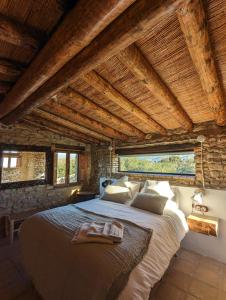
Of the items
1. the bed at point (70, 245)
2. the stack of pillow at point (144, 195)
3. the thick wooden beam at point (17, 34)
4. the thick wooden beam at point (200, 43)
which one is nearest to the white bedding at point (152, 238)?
the bed at point (70, 245)

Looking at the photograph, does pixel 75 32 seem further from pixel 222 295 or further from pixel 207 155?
pixel 222 295

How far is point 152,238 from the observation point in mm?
1862

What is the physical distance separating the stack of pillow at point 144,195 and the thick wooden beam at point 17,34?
2663 mm

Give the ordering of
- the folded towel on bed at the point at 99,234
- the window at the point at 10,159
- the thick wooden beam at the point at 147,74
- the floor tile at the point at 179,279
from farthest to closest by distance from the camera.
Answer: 1. the window at the point at 10,159
2. the floor tile at the point at 179,279
3. the folded towel on bed at the point at 99,234
4. the thick wooden beam at the point at 147,74

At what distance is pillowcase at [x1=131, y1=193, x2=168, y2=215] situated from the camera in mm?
2667

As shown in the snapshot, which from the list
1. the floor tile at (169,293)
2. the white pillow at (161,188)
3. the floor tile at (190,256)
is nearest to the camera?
the floor tile at (169,293)

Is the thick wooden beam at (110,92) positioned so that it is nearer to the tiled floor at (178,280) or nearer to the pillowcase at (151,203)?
the pillowcase at (151,203)

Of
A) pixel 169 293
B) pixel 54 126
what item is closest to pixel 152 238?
pixel 169 293

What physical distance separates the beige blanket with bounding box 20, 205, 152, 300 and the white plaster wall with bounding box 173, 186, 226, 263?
1.48 meters

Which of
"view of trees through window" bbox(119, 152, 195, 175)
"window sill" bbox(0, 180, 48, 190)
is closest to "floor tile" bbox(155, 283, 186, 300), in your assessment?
"view of trees through window" bbox(119, 152, 195, 175)

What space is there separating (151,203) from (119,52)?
7.56 ft

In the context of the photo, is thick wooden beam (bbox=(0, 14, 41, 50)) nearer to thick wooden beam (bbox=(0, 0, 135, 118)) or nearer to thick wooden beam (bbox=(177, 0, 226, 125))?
thick wooden beam (bbox=(0, 0, 135, 118))

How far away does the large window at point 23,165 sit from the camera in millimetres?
3834

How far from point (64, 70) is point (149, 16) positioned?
1.01m
